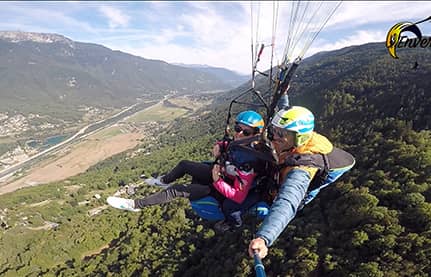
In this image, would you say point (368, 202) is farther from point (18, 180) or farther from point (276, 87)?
point (18, 180)

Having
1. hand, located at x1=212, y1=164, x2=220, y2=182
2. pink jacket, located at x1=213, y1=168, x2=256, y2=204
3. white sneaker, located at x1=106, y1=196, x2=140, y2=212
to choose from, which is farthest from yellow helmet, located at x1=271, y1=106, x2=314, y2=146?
white sneaker, located at x1=106, y1=196, x2=140, y2=212

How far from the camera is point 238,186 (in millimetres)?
5113

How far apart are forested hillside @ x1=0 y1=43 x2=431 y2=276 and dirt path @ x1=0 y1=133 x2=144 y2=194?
21.1 metres

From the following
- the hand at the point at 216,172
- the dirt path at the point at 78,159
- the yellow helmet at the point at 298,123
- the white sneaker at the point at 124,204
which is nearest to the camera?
the yellow helmet at the point at 298,123

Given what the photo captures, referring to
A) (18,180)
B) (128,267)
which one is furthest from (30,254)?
(18,180)

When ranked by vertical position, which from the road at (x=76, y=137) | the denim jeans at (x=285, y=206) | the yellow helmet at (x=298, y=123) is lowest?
the road at (x=76, y=137)

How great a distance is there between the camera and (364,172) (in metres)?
35.9

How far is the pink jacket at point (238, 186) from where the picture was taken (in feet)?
16.4

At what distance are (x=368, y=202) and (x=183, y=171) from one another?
25826 mm

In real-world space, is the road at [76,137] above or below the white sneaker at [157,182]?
below

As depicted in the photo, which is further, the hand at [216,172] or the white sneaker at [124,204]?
the white sneaker at [124,204]

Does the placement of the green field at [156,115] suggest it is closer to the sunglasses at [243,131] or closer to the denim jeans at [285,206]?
the sunglasses at [243,131]

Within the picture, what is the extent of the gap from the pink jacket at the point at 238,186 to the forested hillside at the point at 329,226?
0.62m

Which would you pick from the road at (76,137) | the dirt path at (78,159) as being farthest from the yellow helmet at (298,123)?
the road at (76,137)
